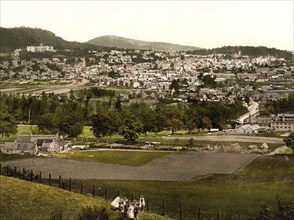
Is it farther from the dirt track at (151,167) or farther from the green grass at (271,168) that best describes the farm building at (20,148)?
the green grass at (271,168)

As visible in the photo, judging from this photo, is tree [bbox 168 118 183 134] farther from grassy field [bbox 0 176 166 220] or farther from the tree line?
grassy field [bbox 0 176 166 220]

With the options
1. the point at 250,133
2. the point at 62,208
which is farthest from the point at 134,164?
the point at 250,133

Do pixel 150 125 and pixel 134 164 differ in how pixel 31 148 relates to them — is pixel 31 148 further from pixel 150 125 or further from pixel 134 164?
pixel 150 125

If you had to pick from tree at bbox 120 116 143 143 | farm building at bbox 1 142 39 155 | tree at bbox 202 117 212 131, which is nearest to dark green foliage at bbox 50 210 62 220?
farm building at bbox 1 142 39 155

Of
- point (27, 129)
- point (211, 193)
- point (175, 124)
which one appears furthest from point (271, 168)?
point (27, 129)

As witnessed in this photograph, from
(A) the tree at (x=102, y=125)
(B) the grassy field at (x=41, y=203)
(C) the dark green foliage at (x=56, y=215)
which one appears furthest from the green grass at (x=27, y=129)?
(C) the dark green foliage at (x=56, y=215)
